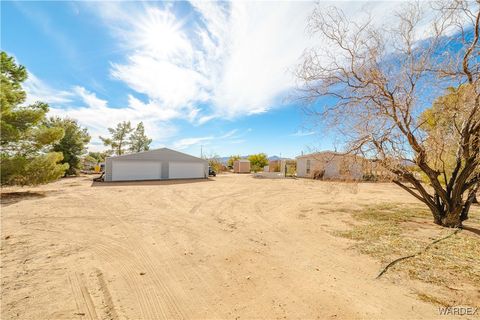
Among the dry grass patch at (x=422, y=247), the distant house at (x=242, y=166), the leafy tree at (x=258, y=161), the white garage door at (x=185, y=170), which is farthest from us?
the leafy tree at (x=258, y=161)

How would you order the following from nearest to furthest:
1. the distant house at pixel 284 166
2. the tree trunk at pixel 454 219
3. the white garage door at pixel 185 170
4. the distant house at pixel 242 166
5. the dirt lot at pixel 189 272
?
the dirt lot at pixel 189 272, the tree trunk at pixel 454 219, the white garage door at pixel 185 170, the distant house at pixel 284 166, the distant house at pixel 242 166

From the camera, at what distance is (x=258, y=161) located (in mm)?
37469

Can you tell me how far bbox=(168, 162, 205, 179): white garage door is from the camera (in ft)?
71.5

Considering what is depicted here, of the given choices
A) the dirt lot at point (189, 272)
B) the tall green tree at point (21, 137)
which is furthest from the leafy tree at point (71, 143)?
the dirt lot at point (189, 272)

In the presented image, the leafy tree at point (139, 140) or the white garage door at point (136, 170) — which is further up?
the leafy tree at point (139, 140)

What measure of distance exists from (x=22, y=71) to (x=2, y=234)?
402 inches

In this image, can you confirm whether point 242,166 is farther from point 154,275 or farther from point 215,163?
point 154,275

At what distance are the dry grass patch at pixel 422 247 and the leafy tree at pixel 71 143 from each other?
27.2m

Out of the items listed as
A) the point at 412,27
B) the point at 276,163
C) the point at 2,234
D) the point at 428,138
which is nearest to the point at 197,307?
the point at 2,234

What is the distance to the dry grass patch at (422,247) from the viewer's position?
10.7 ft

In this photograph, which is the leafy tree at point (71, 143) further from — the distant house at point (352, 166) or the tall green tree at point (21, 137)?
the distant house at point (352, 166)

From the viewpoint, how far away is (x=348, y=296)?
2785 mm
